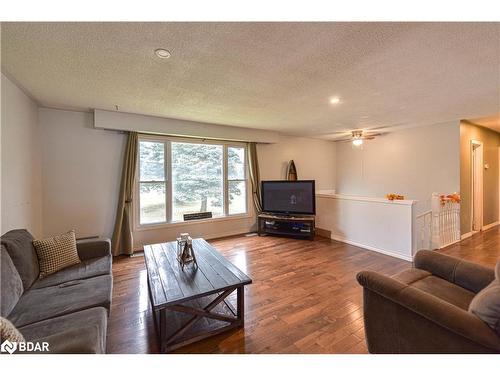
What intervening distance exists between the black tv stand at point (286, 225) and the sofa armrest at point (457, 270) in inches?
99.2

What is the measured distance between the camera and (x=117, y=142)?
375 cm

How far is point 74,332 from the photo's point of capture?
1.16m

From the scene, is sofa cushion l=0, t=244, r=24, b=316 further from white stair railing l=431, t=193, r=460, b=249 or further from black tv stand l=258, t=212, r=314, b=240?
white stair railing l=431, t=193, r=460, b=249

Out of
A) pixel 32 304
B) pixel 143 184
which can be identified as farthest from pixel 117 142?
pixel 32 304

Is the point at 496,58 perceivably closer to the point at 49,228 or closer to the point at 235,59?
the point at 235,59

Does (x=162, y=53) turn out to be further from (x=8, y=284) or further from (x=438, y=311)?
(x=438, y=311)

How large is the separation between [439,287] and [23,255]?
337 centimetres

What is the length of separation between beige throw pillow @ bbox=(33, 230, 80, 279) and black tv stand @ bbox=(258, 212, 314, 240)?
3.40 meters

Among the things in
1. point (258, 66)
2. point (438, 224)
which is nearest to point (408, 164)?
point (438, 224)

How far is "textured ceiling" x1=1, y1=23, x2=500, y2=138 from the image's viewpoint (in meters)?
1.55

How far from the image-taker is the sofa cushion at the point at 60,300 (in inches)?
57.8

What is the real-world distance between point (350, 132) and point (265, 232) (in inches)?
122

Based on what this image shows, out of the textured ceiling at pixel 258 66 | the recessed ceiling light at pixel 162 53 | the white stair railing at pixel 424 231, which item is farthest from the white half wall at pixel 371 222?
the recessed ceiling light at pixel 162 53

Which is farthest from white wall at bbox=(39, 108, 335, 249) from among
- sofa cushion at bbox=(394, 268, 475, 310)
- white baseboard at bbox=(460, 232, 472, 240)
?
white baseboard at bbox=(460, 232, 472, 240)
